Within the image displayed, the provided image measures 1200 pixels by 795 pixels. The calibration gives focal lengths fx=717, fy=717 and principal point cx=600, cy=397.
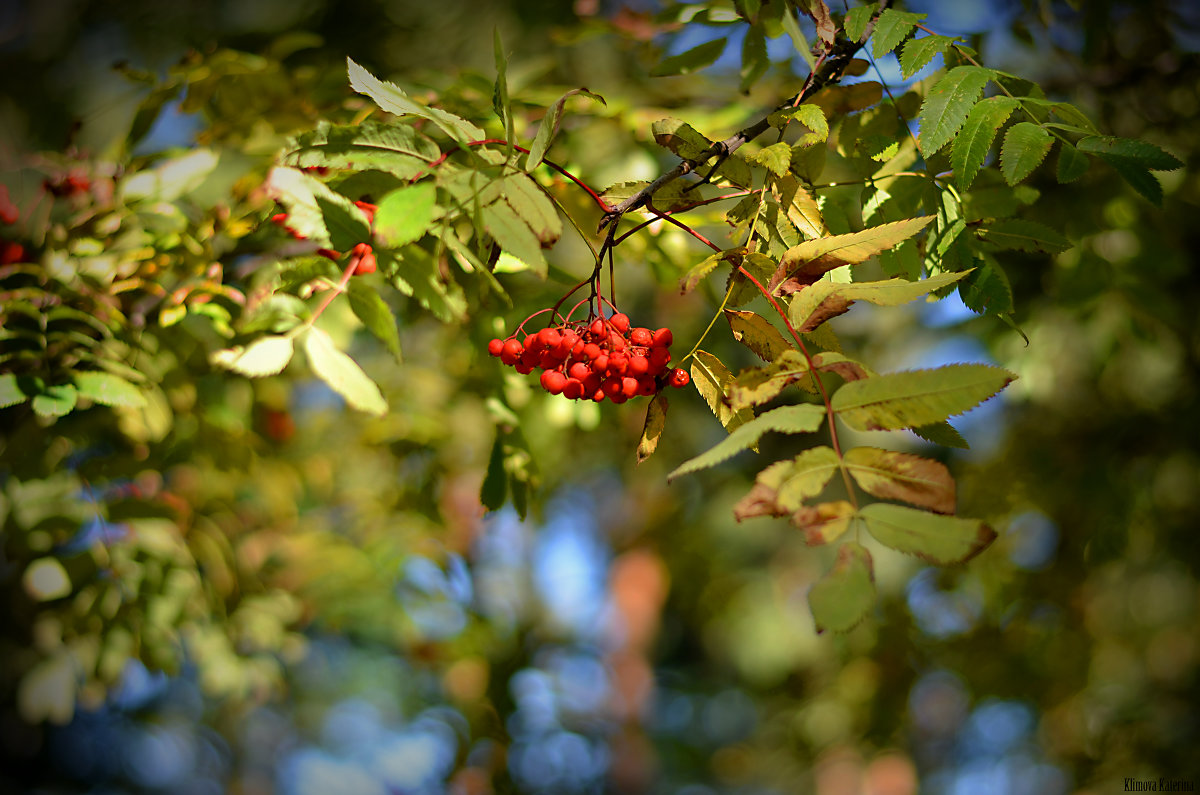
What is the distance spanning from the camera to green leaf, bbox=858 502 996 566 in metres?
0.69

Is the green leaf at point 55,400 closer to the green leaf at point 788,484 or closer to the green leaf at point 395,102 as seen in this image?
the green leaf at point 395,102

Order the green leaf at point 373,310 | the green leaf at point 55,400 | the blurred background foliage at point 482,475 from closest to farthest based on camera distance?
the green leaf at point 373,310 → the green leaf at point 55,400 → the blurred background foliage at point 482,475

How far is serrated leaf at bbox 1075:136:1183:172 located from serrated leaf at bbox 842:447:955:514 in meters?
0.49

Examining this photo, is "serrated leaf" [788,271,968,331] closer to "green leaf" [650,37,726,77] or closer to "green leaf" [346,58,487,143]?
"green leaf" [346,58,487,143]

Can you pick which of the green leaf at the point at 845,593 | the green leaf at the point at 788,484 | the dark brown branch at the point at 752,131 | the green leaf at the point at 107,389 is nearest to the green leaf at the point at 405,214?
the dark brown branch at the point at 752,131

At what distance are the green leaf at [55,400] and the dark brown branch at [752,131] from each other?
1004mm

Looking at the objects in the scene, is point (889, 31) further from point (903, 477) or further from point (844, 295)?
point (903, 477)

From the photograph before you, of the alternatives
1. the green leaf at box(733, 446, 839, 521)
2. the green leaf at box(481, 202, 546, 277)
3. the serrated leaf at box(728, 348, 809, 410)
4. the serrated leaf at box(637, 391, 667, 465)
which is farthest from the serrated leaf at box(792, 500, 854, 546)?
the green leaf at box(481, 202, 546, 277)

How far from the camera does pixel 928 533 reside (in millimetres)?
726

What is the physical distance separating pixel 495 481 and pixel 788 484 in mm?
817

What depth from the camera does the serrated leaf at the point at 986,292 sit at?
96 cm

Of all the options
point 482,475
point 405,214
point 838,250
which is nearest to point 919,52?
point 838,250

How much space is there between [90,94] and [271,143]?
2.46 m

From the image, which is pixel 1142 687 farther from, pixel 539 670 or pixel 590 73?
pixel 590 73
